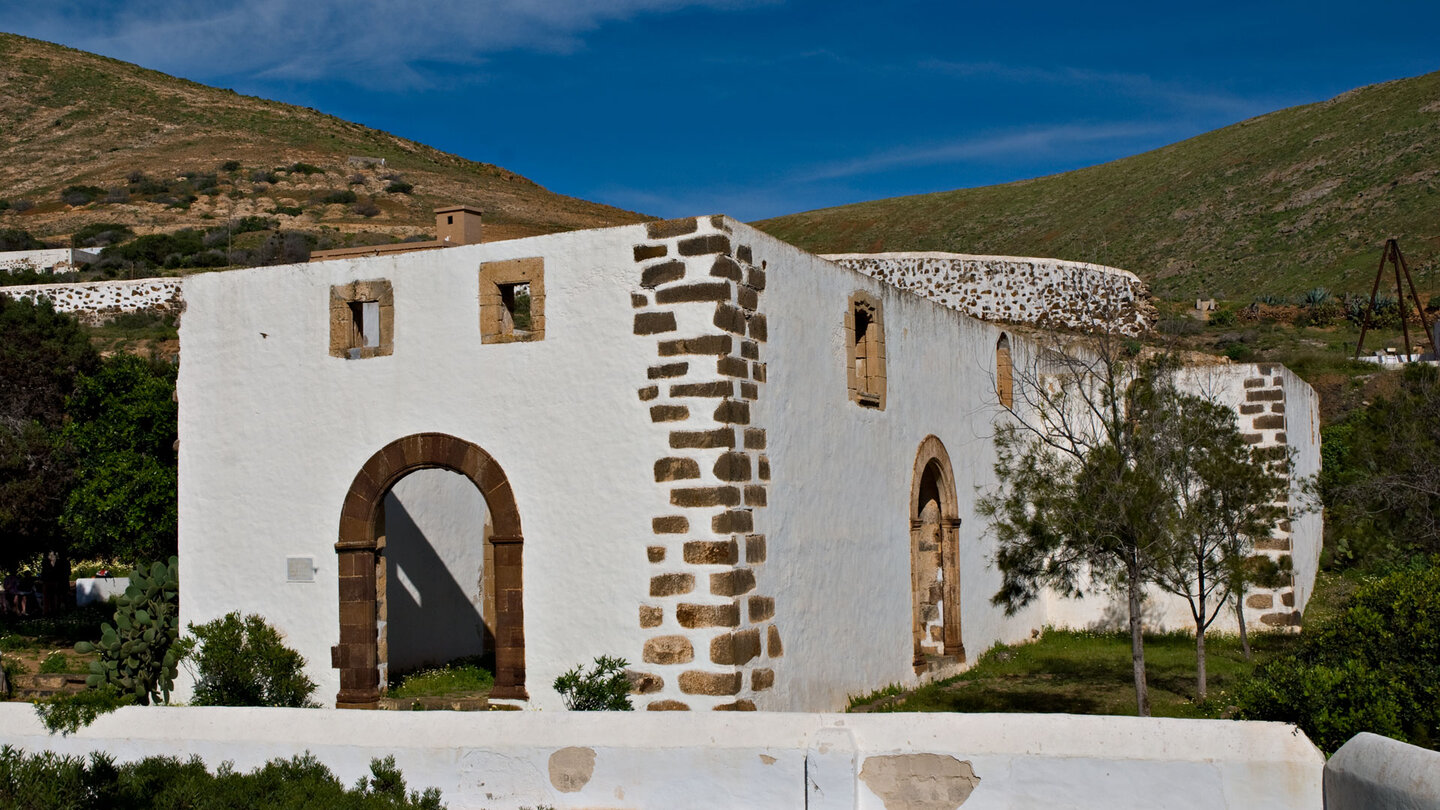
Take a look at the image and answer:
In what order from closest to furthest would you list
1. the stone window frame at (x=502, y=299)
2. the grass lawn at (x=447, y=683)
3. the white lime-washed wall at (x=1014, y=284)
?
the stone window frame at (x=502, y=299)
the grass lawn at (x=447, y=683)
the white lime-washed wall at (x=1014, y=284)

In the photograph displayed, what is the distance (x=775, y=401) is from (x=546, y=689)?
280 cm

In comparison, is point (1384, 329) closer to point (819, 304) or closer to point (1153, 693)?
point (1153, 693)

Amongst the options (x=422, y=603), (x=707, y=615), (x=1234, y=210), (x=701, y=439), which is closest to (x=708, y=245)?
(x=701, y=439)

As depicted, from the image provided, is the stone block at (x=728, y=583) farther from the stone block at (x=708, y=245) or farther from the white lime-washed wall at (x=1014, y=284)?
the white lime-washed wall at (x=1014, y=284)

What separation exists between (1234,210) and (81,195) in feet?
154

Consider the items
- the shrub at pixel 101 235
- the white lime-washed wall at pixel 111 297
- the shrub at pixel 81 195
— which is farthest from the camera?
the shrub at pixel 81 195

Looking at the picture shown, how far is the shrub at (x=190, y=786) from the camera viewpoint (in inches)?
236

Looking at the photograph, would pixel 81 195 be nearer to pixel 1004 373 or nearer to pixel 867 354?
pixel 1004 373

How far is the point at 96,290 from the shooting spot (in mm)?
35781

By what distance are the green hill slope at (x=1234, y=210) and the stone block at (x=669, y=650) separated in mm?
37826

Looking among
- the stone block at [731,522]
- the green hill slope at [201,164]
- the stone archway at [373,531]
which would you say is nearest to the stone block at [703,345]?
the stone block at [731,522]

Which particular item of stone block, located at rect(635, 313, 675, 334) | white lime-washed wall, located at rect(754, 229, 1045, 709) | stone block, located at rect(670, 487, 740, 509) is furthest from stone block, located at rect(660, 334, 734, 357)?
stone block, located at rect(670, 487, 740, 509)

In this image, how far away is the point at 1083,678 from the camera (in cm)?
1261

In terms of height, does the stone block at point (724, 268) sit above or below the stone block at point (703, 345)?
above
